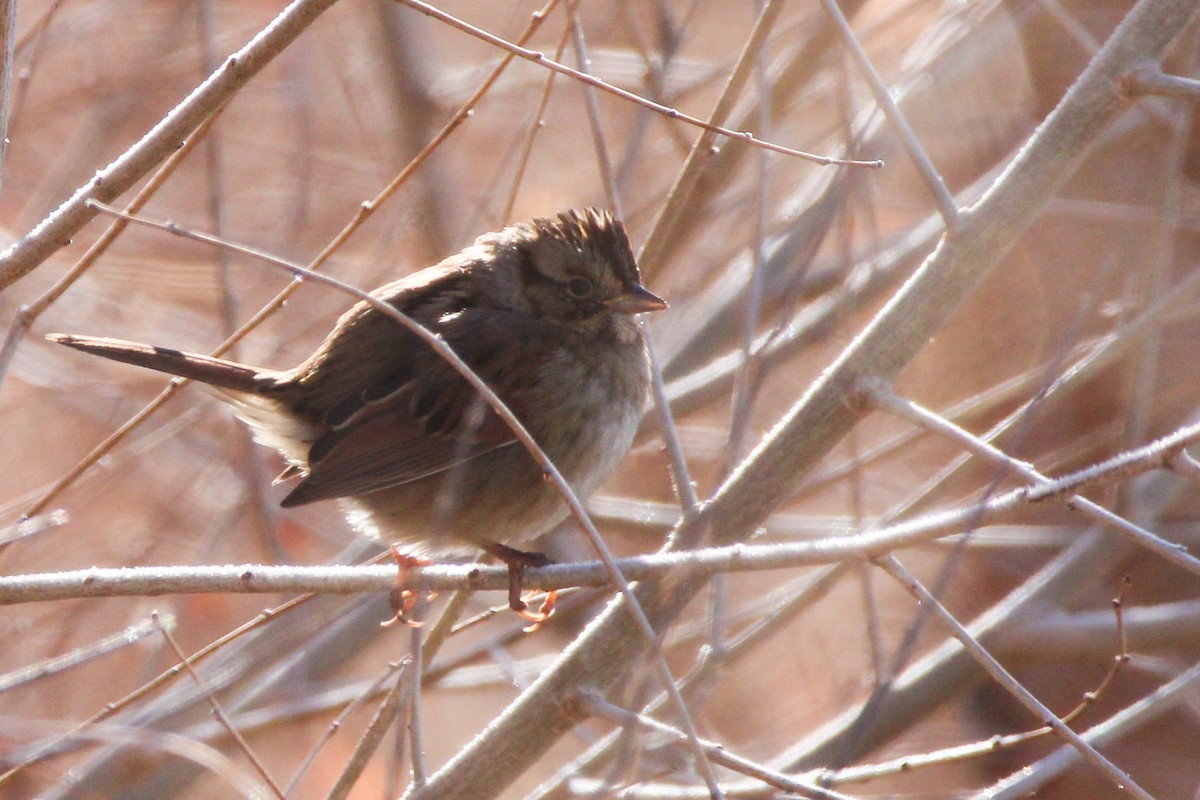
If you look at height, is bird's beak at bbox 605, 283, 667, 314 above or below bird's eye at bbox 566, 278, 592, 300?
below

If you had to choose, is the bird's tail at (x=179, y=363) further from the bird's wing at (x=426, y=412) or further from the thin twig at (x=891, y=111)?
the thin twig at (x=891, y=111)

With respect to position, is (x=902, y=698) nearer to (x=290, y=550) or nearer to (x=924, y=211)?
(x=924, y=211)

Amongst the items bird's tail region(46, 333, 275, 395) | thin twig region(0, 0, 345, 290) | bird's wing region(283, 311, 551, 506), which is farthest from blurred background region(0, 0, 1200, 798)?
thin twig region(0, 0, 345, 290)

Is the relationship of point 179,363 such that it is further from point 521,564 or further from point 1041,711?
point 1041,711

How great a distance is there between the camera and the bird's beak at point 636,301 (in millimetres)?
3646

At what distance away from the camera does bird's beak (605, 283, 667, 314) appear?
12.0 ft

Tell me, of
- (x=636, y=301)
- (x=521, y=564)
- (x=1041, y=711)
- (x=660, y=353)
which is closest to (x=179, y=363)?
(x=521, y=564)

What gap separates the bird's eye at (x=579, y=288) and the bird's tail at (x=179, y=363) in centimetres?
89

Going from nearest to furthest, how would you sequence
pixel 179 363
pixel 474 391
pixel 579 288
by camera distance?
pixel 179 363
pixel 474 391
pixel 579 288

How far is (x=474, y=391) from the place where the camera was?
11.9 ft

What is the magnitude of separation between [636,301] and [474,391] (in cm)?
52

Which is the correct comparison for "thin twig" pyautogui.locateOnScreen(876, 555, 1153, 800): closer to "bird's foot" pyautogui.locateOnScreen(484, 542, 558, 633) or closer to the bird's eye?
"bird's foot" pyautogui.locateOnScreen(484, 542, 558, 633)

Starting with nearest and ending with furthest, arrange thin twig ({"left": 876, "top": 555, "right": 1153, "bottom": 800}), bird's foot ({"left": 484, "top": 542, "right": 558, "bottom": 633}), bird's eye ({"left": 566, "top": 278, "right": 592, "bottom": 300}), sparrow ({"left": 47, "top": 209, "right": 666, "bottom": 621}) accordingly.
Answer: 1. thin twig ({"left": 876, "top": 555, "right": 1153, "bottom": 800})
2. bird's foot ({"left": 484, "top": 542, "right": 558, "bottom": 633})
3. sparrow ({"left": 47, "top": 209, "right": 666, "bottom": 621})
4. bird's eye ({"left": 566, "top": 278, "right": 592, "bottom": 300})

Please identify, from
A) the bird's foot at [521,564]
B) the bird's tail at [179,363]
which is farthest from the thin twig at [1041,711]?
the bird's tail at [179,363]
